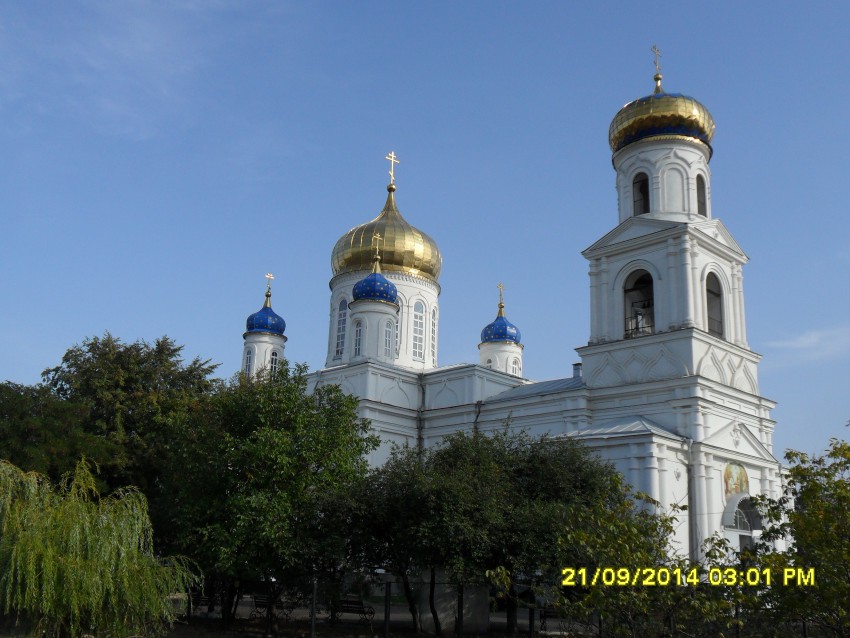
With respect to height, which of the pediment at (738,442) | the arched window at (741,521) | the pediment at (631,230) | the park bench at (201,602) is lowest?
the park bench at (201,602)

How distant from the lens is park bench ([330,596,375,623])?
48.1 ft

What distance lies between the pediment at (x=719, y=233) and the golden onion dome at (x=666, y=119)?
2.36 m

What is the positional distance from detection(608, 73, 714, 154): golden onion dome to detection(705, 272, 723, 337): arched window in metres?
4.01

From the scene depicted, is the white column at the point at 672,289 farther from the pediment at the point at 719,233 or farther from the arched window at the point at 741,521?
the arched window at the point at 741,521

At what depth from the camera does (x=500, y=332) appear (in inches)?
1411

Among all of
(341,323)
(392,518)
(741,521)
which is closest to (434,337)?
(341,323)

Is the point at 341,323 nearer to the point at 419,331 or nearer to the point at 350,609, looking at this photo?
the point at 419,331

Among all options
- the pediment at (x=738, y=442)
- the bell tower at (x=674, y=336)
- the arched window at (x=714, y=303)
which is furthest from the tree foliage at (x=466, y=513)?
the arched window at (x=714, y=303)

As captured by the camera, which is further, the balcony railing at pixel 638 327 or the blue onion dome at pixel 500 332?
the blue onion dome at pixel 500 332

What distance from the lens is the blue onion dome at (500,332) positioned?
35781 millimetres

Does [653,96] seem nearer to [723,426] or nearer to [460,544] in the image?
[723,426]

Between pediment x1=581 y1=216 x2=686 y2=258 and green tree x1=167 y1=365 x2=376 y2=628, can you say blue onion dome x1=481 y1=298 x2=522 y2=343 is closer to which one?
pediment x1=581 y1=216 x2=686 y2=258

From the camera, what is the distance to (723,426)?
70.1ft

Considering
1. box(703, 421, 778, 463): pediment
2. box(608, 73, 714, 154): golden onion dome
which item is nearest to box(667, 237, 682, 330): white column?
box(703, 421, 778, 463): pediment
